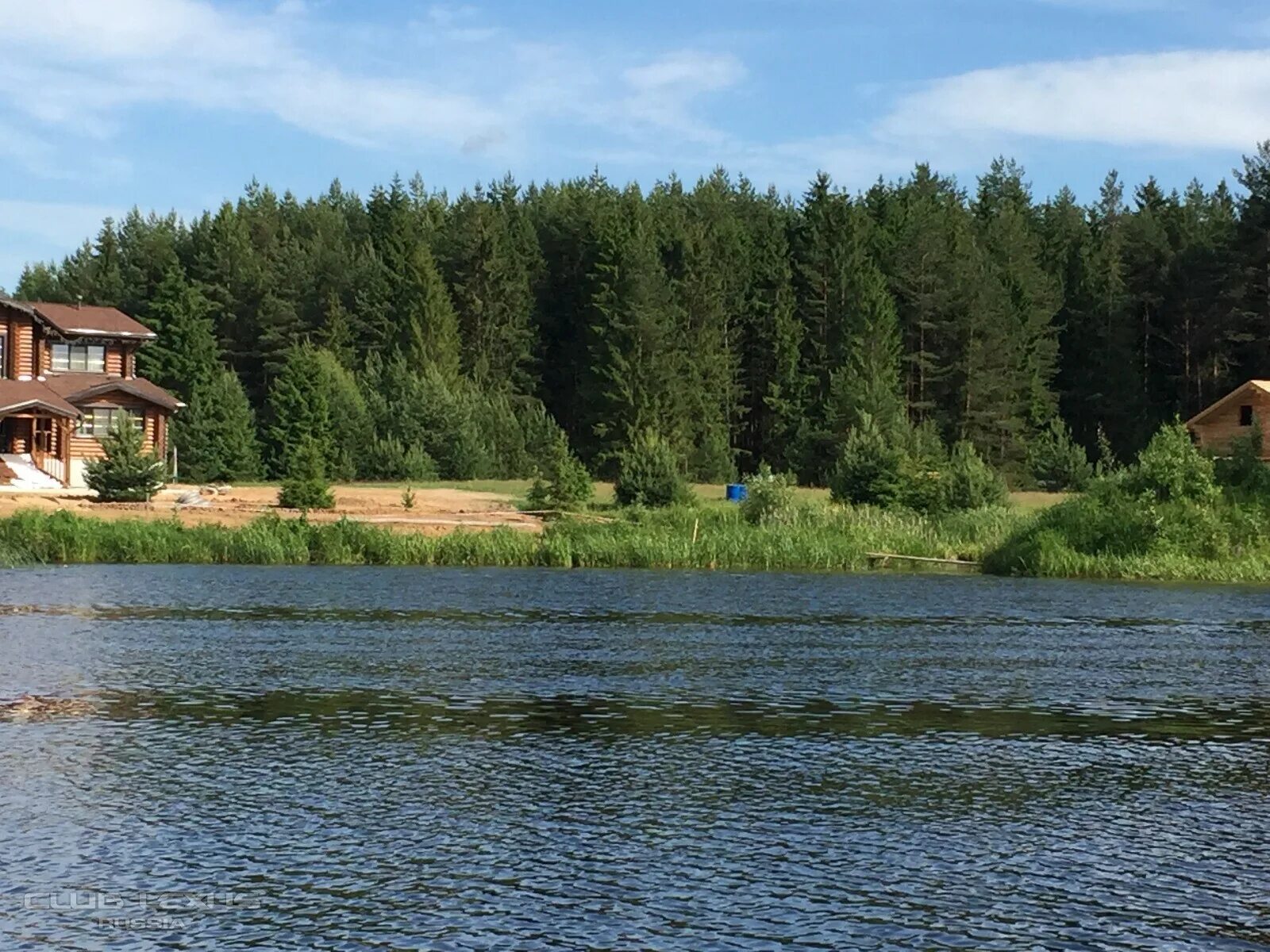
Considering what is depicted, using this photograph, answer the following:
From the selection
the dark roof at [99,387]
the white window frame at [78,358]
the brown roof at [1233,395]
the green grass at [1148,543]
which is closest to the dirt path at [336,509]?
the dark roof at [99,387]

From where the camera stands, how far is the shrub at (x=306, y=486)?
218 feet

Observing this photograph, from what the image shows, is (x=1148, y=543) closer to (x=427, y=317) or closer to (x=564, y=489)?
(x=564, y=489)

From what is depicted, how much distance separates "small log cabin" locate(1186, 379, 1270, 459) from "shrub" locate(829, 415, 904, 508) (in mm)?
22191

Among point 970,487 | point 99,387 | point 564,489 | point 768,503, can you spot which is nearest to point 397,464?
point 99,387

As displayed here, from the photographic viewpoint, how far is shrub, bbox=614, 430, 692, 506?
68000 mm

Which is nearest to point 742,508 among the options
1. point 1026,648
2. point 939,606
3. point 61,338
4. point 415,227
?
point 939,606

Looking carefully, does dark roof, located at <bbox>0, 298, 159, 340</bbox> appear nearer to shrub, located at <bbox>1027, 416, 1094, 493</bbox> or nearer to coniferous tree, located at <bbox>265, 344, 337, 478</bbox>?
coniferous tree, located at <bbox>265, 344, 337, 478</bbox>

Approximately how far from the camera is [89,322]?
292 ft

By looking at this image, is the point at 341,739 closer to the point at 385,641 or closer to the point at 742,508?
the point at 385,641

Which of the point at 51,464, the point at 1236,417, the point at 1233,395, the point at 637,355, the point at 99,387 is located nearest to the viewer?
the point at 51,464

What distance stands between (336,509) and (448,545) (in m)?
12.1

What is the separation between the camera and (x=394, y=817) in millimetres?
18906

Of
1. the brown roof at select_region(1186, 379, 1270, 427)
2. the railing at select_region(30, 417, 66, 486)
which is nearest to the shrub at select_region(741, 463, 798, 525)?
the brown roof at select_region(1186, 379, 1270, 427)

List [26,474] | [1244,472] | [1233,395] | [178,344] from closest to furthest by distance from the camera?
[1244,472] → [26,474] → [1233,395] → [178,344]
